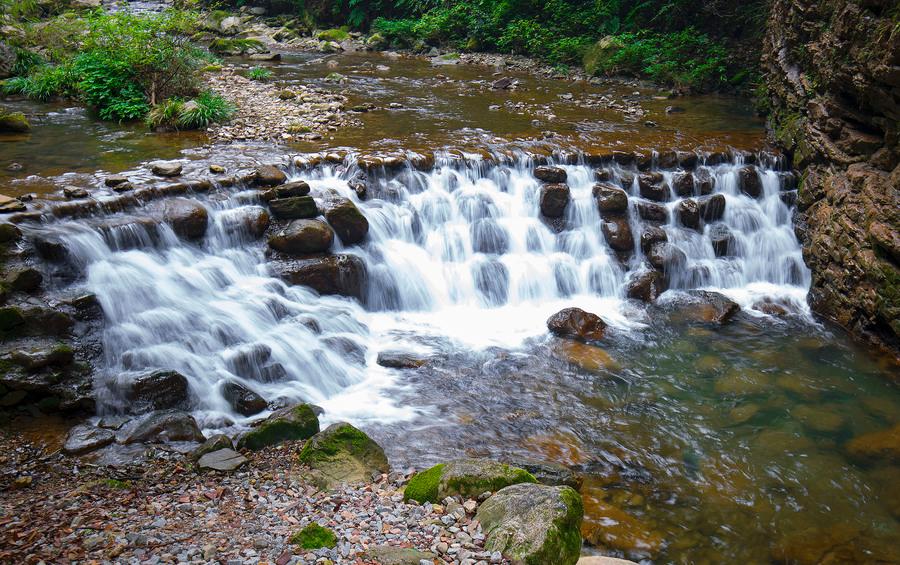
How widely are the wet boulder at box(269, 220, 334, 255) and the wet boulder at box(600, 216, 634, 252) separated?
4673mm

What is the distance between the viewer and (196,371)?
23.8ft

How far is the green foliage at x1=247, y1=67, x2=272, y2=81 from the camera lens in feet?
56.6

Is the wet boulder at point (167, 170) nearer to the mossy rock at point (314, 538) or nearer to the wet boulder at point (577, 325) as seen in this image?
the wet boulder at point (577, 325)

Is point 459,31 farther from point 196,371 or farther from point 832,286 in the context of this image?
point 196,371

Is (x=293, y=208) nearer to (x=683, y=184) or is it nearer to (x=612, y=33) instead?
(x=683, y=184)

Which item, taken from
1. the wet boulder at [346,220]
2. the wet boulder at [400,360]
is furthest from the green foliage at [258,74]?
the wet boulder at [400,360]

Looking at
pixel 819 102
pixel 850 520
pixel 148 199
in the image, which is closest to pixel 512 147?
pixel 819 102

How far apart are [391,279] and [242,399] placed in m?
3.37

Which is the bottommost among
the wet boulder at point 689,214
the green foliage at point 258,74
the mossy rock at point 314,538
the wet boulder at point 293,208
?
the mossy rock at point 314,538

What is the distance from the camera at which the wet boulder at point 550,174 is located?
11219mm

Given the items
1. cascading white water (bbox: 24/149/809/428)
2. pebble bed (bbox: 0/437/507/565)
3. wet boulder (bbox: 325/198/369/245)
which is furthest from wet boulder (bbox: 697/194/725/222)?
pebble bed (bbox: 0/437/507/565)

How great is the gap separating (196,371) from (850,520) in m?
6.75

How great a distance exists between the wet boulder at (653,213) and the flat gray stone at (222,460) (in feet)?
26.6

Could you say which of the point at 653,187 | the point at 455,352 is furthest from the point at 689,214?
the point at 455,352
